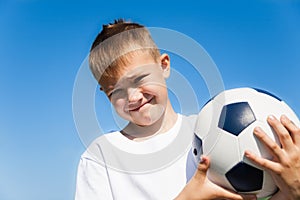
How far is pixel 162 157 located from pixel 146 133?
0.27m

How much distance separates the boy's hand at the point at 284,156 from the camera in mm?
3643

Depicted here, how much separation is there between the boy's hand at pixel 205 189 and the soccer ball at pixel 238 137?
0.04m

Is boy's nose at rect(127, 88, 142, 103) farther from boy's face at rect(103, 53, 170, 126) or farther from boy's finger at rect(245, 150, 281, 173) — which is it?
boy's finger at rect(245, 150, 281, 173)

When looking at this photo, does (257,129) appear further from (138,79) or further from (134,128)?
(134,128)

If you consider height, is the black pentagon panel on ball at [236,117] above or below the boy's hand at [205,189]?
above

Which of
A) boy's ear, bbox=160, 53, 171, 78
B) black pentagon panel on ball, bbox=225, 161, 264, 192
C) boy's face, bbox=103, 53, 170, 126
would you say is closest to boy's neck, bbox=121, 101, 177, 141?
boy's face, bbox=103, 53, 170, 126

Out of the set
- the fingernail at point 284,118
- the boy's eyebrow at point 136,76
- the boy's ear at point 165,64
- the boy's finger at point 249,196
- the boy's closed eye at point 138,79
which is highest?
the boy's ear at point 165,64

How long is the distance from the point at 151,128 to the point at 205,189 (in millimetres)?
1005

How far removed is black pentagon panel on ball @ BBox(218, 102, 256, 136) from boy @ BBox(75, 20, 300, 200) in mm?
770

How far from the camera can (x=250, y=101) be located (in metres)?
3.92

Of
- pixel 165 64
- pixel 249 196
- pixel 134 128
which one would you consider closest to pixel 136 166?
pixel 134 128

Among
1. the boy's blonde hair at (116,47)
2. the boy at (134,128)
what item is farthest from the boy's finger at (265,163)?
the boy's blonde hair at (116,47)

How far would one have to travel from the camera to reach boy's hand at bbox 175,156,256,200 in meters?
3.88

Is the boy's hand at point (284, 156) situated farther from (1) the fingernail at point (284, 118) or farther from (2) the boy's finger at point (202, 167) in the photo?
(2) the boy's finger at point (202, 167)
